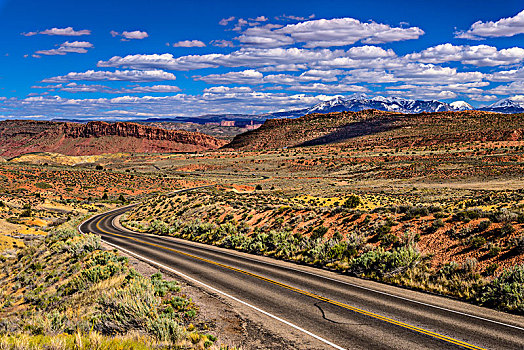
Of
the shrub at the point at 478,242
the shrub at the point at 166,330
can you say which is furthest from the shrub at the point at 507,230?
the shrub at the point at 166,330

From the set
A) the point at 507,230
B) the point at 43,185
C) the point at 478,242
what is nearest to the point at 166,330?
the point at 478,242

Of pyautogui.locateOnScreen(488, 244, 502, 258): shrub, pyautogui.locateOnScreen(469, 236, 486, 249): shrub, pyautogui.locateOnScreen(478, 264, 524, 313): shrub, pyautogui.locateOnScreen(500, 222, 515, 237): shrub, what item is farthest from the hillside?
pyautogui.locateOnScreen(478, 264, 524, 313): shrub

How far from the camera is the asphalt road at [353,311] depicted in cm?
920

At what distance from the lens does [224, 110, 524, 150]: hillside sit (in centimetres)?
10438

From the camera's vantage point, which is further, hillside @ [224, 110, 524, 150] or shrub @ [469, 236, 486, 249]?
hillside @ [224, 110, 524, 150]

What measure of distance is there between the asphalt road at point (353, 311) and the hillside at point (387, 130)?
99422 mm

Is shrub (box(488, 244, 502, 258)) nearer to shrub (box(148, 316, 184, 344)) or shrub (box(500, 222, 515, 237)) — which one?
shrub (box(500, 222, 515, 237))

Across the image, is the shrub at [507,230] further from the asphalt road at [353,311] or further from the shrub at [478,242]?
the asphalt road at [353,311]

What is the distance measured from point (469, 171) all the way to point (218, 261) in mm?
55325

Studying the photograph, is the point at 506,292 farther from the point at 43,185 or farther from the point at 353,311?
the point at 43,185

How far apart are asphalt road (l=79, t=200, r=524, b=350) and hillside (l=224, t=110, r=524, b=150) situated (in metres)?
99.4

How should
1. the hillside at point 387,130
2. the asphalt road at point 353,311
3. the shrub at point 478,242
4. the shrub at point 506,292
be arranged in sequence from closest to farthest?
the asphalt road at point 353,311, the shrub at point 506,292, the shrub at point 478,242, the hillside at point 387,130

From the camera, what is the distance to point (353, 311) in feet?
37.2

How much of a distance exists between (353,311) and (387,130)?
136 m
